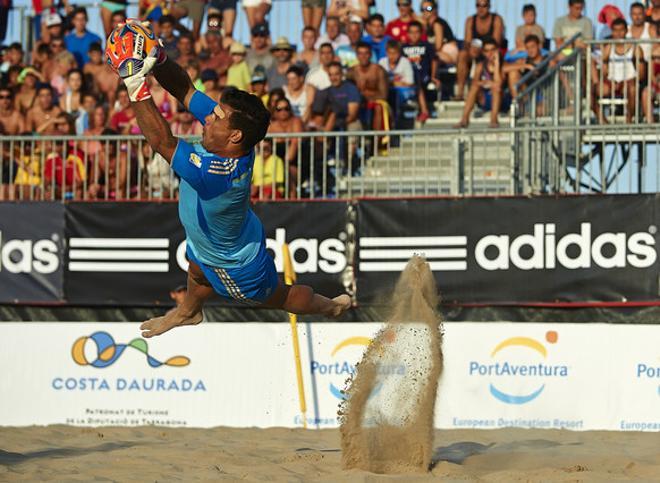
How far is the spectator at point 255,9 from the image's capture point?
16.2 m

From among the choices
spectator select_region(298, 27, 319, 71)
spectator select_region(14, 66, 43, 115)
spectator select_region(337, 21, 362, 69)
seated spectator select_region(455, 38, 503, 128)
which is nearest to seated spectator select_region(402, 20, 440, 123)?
seated spectator select_region(455, 38, 503, 128)

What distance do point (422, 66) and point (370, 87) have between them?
877 mm

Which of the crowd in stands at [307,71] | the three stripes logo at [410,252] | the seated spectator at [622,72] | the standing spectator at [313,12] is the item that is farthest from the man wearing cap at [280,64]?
the seated spectator at [622,72]

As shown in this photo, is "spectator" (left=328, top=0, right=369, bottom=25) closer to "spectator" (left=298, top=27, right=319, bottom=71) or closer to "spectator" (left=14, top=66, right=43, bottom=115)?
"spectator" (left=298, top=27, right=319, bottom=71)

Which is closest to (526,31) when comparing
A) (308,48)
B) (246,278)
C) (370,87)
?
(370,87)

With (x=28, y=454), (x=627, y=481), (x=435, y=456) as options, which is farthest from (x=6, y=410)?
(x=627, y=481)

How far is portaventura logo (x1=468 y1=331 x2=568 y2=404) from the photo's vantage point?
12258 mm

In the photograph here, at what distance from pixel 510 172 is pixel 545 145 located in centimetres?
51

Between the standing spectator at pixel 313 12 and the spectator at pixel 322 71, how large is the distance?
3.33ft

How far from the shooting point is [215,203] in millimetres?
7496

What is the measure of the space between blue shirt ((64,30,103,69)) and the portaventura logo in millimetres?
7354

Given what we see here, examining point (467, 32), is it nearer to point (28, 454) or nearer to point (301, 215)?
point (301, 215)

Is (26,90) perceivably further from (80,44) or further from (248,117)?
(248,117)

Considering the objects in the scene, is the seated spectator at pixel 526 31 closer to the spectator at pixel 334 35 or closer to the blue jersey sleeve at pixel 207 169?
the spectator at pixel 334 35
